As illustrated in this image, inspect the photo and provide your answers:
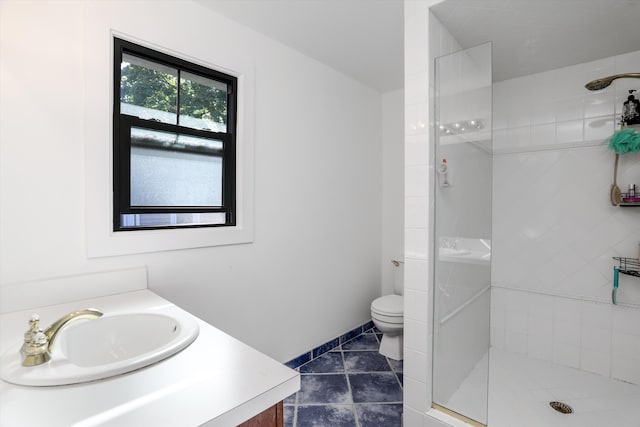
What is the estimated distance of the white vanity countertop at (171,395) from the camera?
2.01 feet

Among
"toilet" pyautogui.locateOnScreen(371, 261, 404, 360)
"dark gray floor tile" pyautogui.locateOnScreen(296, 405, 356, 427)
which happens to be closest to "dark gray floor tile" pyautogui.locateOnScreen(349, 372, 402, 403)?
"dark gray floor tile" pyautogui.locateOnScreen(296, 405, 356, 427)

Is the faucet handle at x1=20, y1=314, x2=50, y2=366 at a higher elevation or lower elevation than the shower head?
lower

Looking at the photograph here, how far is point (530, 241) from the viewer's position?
2.50 m

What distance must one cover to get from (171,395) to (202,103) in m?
1.74

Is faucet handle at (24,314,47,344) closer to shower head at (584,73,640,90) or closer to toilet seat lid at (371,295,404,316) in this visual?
toilet seat lid at (371,295,404,316)

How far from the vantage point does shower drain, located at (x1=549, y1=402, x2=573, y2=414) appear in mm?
1809

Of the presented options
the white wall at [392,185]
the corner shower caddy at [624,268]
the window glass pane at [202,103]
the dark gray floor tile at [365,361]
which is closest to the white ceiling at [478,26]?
the window glass pane at [202,103]

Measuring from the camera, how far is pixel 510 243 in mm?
2592

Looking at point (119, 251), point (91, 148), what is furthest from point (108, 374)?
point (91, 148)

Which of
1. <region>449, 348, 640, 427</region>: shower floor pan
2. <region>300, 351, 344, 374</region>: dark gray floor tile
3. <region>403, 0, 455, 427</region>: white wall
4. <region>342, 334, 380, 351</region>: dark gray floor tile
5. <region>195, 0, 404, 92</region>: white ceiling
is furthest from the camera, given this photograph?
<region>342, 334, 380, 351</region>: dark gray floor tile

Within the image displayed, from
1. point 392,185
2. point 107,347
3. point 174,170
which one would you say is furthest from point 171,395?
point 392,185

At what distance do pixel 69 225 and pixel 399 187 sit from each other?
8.64ft

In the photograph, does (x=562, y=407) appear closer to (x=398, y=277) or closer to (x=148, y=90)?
(x=398, y=277)

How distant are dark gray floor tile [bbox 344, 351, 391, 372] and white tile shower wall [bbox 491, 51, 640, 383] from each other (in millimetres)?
1000
